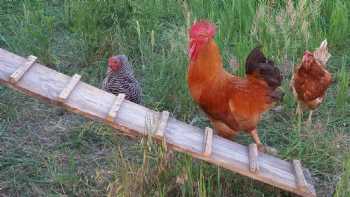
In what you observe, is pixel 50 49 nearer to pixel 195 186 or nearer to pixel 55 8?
pixel 55 8

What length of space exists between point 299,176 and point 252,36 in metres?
1.85

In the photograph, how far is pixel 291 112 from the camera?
3.98 m

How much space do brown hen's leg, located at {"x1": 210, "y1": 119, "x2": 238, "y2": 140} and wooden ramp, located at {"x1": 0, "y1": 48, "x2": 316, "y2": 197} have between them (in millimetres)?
428

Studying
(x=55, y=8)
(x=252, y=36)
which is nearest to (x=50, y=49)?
(x=55, y=8)

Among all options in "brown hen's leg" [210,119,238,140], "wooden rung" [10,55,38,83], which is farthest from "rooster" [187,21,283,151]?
"wooden rung" [10,55,38,83]

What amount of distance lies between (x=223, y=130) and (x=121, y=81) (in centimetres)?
88

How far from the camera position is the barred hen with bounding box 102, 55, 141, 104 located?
3721mm

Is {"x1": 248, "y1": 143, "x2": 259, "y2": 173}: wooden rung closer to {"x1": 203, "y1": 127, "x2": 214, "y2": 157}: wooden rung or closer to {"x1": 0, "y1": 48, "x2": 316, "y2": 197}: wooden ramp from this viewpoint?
{"x1": 0, "y1": 48, "x2": 316, "y2": 197}: wooden ramp

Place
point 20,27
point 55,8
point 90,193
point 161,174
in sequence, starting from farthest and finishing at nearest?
point 55,8
point 20,27
point 90,193
point 161,174

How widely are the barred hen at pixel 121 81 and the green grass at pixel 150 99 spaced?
0.32 metres

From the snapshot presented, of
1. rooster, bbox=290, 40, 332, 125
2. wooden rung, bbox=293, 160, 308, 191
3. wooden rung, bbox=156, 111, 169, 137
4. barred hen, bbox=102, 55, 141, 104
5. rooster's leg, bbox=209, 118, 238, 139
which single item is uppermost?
rooster, bbox=290, 40, 332, 125

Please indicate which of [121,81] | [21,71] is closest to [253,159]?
[121,81]

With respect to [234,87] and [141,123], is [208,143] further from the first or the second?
[234,87]

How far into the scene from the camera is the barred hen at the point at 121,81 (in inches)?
146
